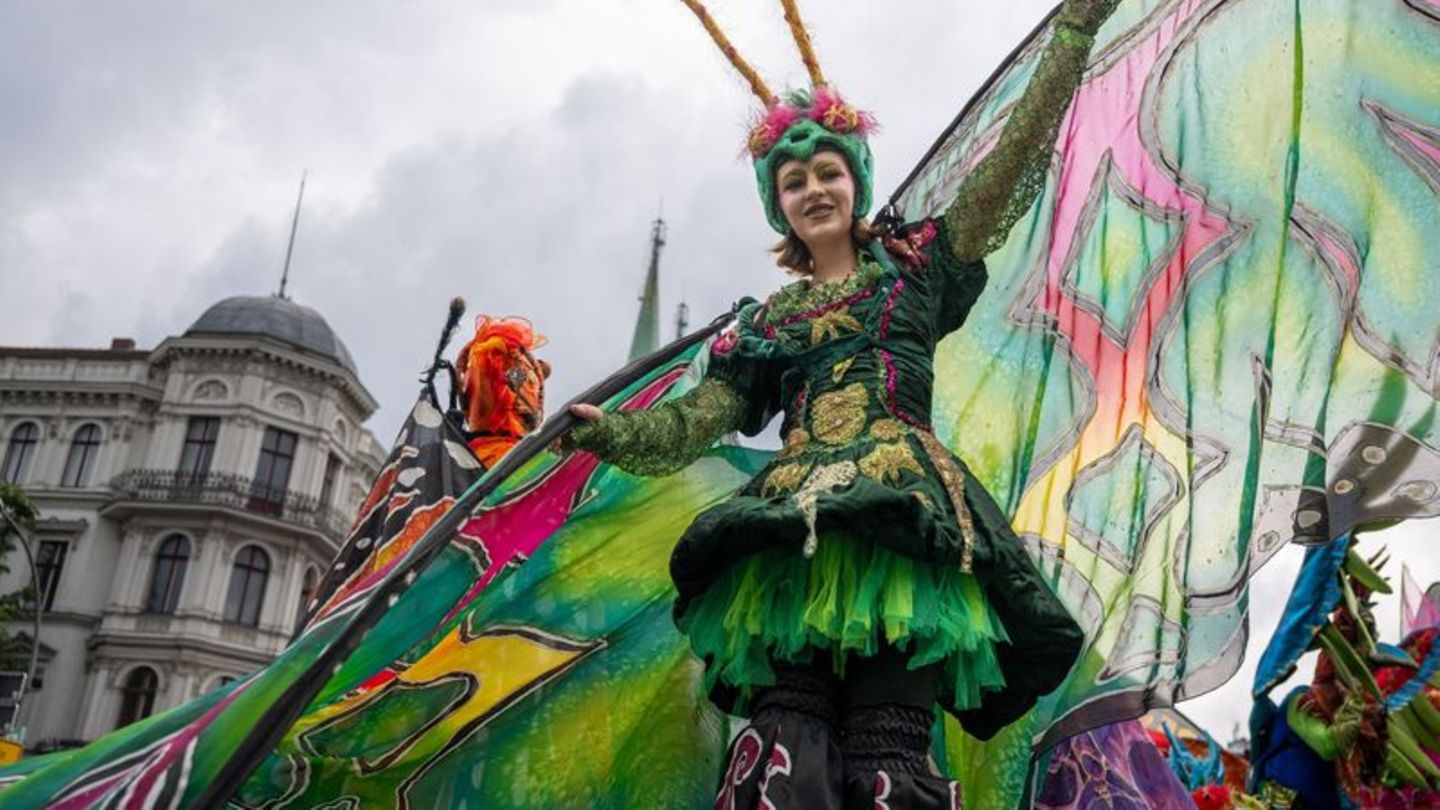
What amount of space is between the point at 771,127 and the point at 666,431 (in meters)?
0.85

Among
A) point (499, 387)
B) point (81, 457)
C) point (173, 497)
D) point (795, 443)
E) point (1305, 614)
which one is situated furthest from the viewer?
point (81, 457)

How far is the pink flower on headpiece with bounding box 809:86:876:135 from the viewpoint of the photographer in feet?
11.0

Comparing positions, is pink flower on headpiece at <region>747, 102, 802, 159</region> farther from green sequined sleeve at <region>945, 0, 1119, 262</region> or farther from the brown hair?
green sequined sleeve at <region>945, 0, 1119, 262</region>

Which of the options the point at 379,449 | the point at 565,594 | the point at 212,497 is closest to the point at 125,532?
the point at 212,497

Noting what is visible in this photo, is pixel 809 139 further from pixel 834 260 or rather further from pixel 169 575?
pixel 169 575

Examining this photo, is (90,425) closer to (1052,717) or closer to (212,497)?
(212,497)

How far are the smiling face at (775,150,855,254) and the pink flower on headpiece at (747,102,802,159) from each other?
0.08m

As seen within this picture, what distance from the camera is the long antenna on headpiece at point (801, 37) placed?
3.61m

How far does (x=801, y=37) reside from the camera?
363cm

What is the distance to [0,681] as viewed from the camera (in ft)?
33.2

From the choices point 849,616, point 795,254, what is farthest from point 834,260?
point 849,616

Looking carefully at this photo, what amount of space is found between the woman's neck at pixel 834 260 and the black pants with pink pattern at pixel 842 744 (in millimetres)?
1113

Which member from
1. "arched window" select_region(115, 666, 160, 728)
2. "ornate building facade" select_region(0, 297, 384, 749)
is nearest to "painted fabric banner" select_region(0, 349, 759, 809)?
"ornate building facade" select_region(0, 297, 384, 749)

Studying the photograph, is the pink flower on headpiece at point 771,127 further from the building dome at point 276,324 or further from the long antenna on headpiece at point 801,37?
the building dome at point 276,324
